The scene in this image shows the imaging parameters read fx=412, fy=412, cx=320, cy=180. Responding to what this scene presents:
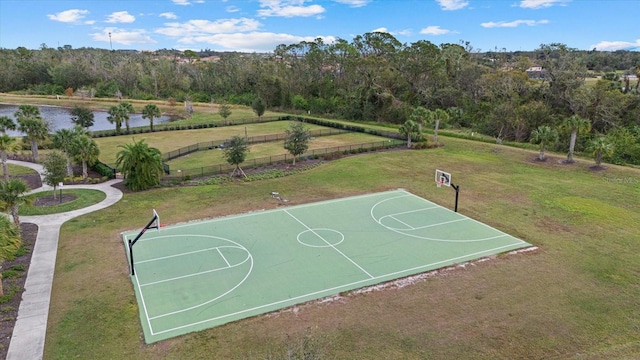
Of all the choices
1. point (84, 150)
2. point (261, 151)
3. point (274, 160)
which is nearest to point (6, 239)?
point (84, 150)

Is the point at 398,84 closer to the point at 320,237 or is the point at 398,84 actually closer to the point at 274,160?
the point at 274,160

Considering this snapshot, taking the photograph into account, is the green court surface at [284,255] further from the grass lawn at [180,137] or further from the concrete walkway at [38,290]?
the grass lawn at [180,137]

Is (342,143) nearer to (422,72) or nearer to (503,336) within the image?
(422,72)

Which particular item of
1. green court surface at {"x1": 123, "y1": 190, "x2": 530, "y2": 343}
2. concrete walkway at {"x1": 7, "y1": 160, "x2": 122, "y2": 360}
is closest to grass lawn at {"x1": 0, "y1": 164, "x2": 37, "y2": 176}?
concrete walkway at {"x1": 7, "y1": 160, "x2": 122, "y2": 360}

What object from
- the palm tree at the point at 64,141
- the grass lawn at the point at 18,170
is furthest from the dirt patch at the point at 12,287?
the grass lawn at the point at 18,170

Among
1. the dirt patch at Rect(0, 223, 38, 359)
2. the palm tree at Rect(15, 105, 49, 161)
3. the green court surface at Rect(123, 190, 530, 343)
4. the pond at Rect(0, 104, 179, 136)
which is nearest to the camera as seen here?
the dirt patch at Rect(0, 223, 38, 359)

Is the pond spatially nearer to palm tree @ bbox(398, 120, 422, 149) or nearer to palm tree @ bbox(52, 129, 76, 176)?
palm tree @ bbox(52, 129, 76, 176)

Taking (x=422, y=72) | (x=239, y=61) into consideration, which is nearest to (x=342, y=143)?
(x=422, y=72)

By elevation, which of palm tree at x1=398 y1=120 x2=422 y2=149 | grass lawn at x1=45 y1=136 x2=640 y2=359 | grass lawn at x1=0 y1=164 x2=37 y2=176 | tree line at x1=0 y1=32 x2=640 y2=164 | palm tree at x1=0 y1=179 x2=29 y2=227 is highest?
tree line at x1=0 y1=32 x2=640 y2=164
